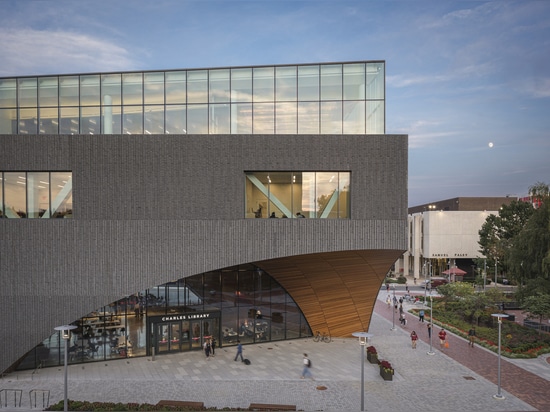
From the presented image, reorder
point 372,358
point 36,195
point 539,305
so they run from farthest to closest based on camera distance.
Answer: point 539,305 < point 372,358 < point 36,195

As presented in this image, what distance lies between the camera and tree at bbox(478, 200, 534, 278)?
60.0 m

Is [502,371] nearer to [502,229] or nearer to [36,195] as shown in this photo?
[36,195]

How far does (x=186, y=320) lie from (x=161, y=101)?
46.3ft

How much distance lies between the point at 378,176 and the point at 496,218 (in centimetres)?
4989

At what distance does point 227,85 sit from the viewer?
24.0 metres

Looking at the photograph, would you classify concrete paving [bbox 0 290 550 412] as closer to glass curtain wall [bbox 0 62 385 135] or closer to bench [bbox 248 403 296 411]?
bench [bbox 248 403 296 411]

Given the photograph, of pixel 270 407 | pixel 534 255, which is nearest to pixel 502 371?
pixel 270 407

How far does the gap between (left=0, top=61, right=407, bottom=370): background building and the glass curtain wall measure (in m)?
0.06

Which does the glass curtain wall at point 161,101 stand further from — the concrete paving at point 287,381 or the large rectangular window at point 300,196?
the concrete paving at point 287,381

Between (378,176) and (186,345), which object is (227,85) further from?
(186,345)

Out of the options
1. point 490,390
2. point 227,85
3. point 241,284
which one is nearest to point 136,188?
point 227,85

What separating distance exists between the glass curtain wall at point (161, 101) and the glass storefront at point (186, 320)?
1048cm

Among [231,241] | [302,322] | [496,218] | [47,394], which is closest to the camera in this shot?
[47,394]

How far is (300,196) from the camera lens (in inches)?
901
